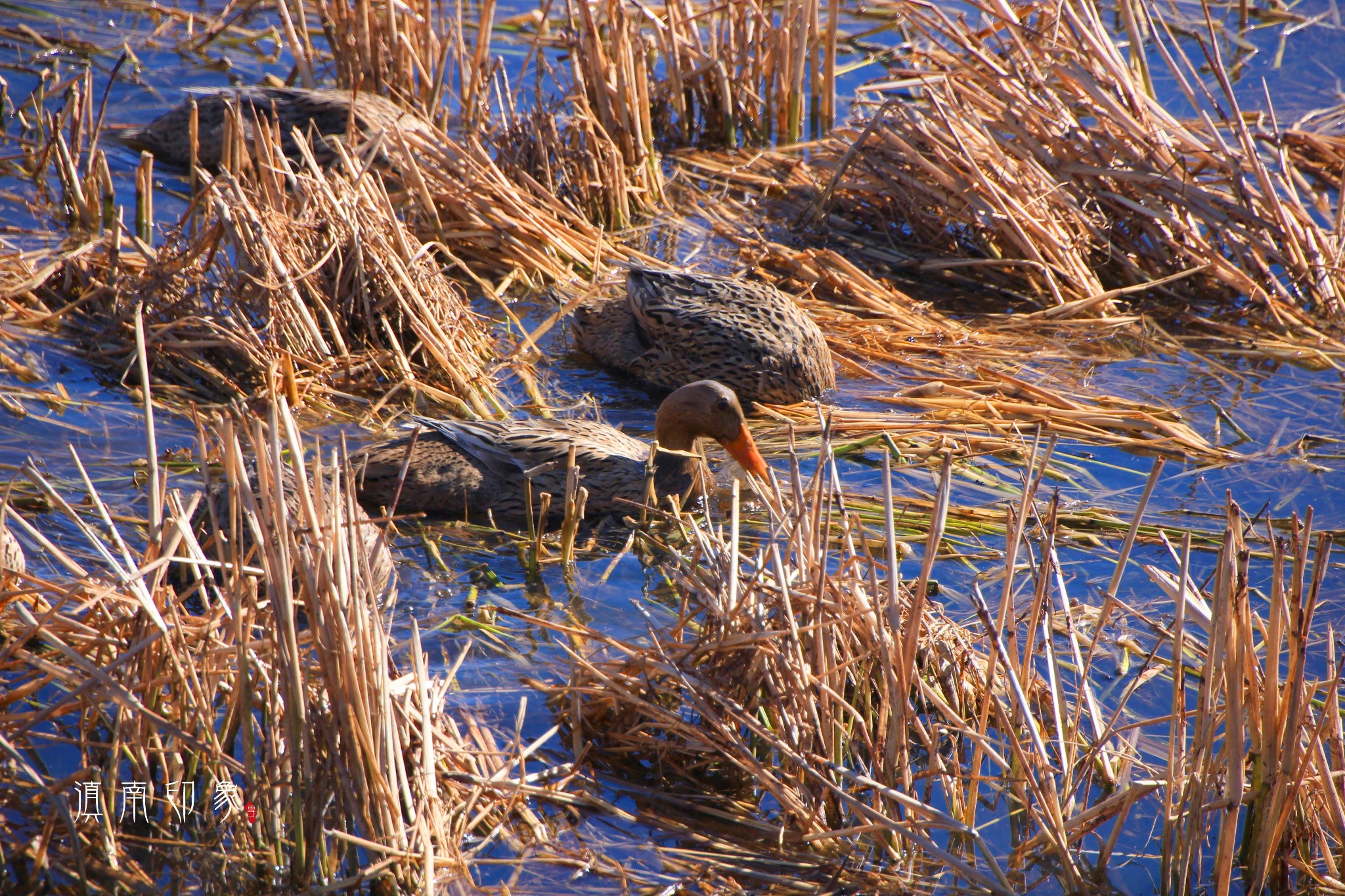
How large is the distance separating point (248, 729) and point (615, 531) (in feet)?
8.23

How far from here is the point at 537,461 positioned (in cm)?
539

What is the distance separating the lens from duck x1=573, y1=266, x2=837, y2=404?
21.0 ft

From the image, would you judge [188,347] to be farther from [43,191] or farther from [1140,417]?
[1140,417]

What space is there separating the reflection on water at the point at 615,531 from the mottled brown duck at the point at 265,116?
0.85ft

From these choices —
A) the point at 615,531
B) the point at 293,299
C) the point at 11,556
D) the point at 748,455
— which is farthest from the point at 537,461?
the point at 11,556

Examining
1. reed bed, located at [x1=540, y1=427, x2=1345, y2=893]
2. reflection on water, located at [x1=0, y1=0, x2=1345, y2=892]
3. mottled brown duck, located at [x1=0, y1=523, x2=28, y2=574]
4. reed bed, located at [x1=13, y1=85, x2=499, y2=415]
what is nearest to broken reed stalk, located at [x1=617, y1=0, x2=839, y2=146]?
reflection on water, located at [x1=0, y1=0, x2=1345, y2=892]

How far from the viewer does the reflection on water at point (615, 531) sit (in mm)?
4086

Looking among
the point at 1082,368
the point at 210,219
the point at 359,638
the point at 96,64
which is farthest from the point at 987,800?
A: the point at 96,64

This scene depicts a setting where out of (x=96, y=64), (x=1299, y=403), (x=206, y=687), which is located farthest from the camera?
(x=96, y=64)

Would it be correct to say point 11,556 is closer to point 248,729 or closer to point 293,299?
point 248,729

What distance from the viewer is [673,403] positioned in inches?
222

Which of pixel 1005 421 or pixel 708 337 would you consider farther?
pixel 708 337

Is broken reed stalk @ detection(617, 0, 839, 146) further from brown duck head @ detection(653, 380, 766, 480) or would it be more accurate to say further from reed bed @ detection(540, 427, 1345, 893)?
reed bed @ detection(540, 427, 1345, 893)

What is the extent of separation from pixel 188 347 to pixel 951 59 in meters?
4.78
